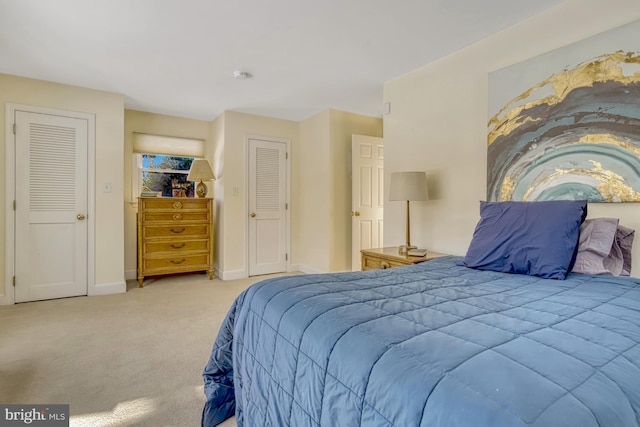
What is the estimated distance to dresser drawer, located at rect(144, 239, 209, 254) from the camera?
4086 millimetres

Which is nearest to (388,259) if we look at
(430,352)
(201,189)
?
(430,352)

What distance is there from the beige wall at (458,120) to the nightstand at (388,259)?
0.35 meters

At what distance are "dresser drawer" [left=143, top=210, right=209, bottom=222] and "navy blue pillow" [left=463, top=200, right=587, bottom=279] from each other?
3.57 meters

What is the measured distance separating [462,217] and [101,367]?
9.09 feet

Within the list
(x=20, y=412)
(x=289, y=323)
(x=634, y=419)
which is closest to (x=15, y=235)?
(x=20, y=412)

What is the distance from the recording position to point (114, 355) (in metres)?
2.19

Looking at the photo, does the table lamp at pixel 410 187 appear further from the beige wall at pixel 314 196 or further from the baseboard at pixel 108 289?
the baseboard at pixel 108 289

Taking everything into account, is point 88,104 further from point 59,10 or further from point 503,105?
point 503,105

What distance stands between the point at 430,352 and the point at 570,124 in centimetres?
189

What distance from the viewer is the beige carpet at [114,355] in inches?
64.9

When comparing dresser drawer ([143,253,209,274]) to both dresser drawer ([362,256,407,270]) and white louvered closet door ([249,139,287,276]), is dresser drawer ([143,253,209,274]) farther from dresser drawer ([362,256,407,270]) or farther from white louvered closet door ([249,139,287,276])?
dresser drawer ([362,256,407,270])

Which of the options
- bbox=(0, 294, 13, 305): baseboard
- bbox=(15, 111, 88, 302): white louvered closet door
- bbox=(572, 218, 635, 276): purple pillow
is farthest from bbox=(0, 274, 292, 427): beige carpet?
bbox=(572, 218, 635, 276): purple pillow

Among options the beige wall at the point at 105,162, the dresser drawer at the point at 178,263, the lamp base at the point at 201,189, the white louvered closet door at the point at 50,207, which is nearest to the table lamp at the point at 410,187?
the dresser drawer at the point at 178,263

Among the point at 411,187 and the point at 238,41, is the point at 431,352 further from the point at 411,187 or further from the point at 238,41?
the point at 238,41
